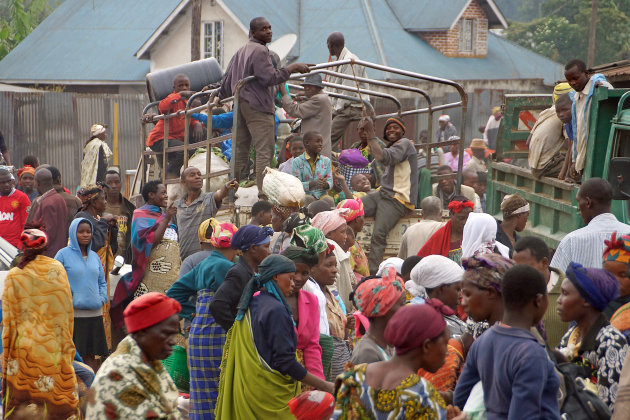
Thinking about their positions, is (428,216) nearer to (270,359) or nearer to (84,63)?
(270,359)

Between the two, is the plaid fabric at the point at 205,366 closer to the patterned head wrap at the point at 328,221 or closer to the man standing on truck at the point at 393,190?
the patterned head wrap at the point at 328,221

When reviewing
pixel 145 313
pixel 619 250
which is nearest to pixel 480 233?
pixel 619 250

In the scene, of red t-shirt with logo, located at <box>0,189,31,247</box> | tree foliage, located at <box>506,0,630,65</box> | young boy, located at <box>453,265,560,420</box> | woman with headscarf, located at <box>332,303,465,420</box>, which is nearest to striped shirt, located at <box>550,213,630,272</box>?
young boy, located at <box>453,265,560,420</box>

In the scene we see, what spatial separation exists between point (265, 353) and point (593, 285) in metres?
1.87

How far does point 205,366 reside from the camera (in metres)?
5.98

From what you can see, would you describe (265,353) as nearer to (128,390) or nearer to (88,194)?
(128,390)

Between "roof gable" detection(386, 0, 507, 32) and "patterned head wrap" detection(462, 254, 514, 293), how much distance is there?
25.9 m

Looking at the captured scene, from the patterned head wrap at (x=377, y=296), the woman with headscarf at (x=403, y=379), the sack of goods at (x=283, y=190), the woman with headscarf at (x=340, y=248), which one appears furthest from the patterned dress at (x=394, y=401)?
the sack of goods at (x=283, y=190)

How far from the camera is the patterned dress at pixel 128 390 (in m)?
3.86

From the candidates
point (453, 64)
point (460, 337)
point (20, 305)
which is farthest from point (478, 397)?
point (453, 64)

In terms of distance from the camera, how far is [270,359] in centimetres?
517

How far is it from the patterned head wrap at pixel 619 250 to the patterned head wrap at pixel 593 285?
1.92ft

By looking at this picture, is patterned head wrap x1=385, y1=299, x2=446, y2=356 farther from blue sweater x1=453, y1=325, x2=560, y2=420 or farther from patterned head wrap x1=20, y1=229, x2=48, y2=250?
patterned head wrap x1=20, y1=229, x2=48, y2=250

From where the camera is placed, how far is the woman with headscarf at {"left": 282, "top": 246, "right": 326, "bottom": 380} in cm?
549
